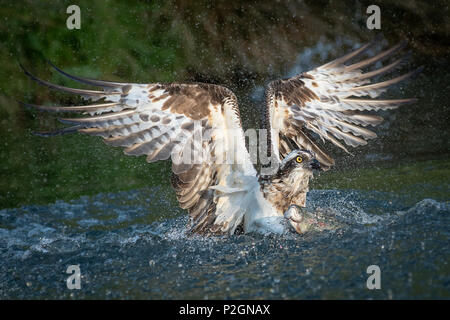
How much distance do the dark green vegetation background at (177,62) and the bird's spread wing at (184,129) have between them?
225 centimetres

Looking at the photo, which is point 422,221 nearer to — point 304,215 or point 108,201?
point 304,215

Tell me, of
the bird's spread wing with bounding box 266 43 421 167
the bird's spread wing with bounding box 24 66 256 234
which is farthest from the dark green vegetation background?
the bird's spread wing with bounding box 24 66 256 234

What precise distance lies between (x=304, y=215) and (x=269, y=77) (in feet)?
18.2

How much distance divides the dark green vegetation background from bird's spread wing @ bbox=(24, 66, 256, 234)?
88.5 inches

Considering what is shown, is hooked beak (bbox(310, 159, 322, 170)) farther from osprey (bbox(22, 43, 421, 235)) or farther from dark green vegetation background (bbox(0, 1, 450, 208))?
dark green vegetation background (bbox(0, 1, 450, 208))

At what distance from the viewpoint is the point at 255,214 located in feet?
15.0

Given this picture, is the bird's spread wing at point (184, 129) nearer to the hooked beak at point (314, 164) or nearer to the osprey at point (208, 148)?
the osprey at point (208, 148)

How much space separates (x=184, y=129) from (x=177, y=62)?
231 inches

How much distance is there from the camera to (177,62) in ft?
33.1

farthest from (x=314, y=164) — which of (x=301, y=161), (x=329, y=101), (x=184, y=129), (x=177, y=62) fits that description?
(x=177, y=62)

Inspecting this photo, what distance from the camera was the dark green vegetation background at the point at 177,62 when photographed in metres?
7.16

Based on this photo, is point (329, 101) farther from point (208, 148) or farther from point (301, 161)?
point (208, 148)

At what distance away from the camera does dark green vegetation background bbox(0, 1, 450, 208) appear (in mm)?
7164
